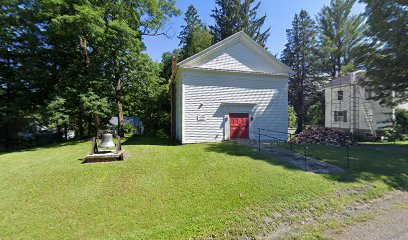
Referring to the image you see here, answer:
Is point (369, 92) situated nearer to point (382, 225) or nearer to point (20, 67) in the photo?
point (382, 225)

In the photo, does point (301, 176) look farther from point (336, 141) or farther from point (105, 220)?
point (336, 141)

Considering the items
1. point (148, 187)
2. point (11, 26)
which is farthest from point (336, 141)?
point (11, 26)

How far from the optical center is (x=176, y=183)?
21.4ft

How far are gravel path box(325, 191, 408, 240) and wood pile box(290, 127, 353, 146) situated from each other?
922cm

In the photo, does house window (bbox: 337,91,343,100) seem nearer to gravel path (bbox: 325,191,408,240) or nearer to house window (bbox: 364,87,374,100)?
house window (bbox: 364,87,374,100)

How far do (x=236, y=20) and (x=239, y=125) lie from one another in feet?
81.5

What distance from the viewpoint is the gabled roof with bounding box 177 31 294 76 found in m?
13.0

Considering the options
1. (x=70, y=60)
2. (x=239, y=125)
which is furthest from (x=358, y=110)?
(x=70, y=60)

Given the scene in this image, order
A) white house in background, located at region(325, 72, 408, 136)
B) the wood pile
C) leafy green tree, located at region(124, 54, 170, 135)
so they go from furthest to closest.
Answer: white house in background, located at region(325, 72, 408, 136)
leafy green tree, located at region(124, 54, 170, 135)
the wood pile

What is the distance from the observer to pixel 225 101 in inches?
531

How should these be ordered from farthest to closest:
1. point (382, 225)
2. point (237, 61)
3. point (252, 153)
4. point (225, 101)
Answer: point (237, 61), point (225, 101), point (252, 153), point (382, 225)

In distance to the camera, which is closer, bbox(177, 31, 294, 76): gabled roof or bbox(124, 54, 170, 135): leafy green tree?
bbox(177, 31, 294, 76): gabled roof

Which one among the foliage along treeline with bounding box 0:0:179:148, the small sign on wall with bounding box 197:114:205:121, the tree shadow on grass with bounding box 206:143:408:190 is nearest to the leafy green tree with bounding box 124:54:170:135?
the foliage along treeline with bounding box 0:0:179:148

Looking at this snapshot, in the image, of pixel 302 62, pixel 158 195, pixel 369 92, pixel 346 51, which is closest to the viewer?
pixel 158 195
